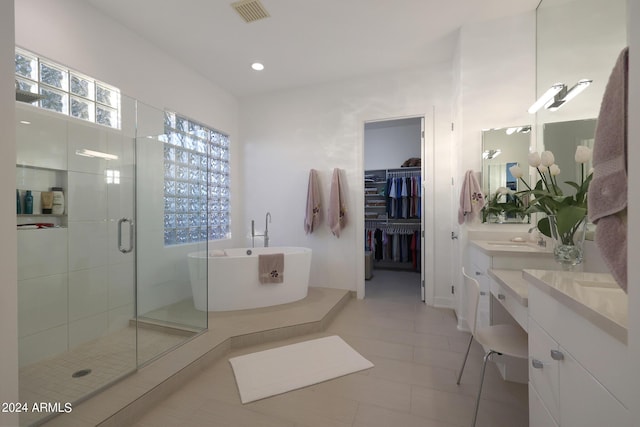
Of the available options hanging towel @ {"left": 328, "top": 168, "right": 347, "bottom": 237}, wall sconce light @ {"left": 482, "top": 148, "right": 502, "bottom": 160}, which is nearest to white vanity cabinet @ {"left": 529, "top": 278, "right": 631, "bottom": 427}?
wall sconce light @ {"left": 482, "top": 148, "right": 502, "bottom": 160}

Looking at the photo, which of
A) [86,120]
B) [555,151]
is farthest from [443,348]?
[86,120]

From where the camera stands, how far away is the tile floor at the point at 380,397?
61.7 inches

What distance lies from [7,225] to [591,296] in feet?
6.57

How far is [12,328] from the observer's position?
41.1 inches

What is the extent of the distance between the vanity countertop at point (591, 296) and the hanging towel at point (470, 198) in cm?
163

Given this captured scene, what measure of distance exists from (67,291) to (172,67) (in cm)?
264

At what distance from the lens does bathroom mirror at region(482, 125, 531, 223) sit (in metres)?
2.60

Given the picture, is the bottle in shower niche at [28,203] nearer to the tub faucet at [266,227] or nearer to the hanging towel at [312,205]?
the tub faucet at [266,227]

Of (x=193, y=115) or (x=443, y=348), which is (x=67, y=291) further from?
(x=443, y=348)

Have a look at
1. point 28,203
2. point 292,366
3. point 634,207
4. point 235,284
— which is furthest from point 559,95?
point 28,203

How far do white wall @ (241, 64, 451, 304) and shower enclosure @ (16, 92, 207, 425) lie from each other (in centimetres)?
177

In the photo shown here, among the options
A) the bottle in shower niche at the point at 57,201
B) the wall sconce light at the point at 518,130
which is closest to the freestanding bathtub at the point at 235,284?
the bottle in shower niche at the point at 57,201

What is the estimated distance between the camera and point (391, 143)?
18.2 feet

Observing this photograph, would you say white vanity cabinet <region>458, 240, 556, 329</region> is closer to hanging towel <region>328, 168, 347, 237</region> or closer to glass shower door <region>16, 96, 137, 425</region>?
hanging towel <region>328, 168, 347, 237</region>
